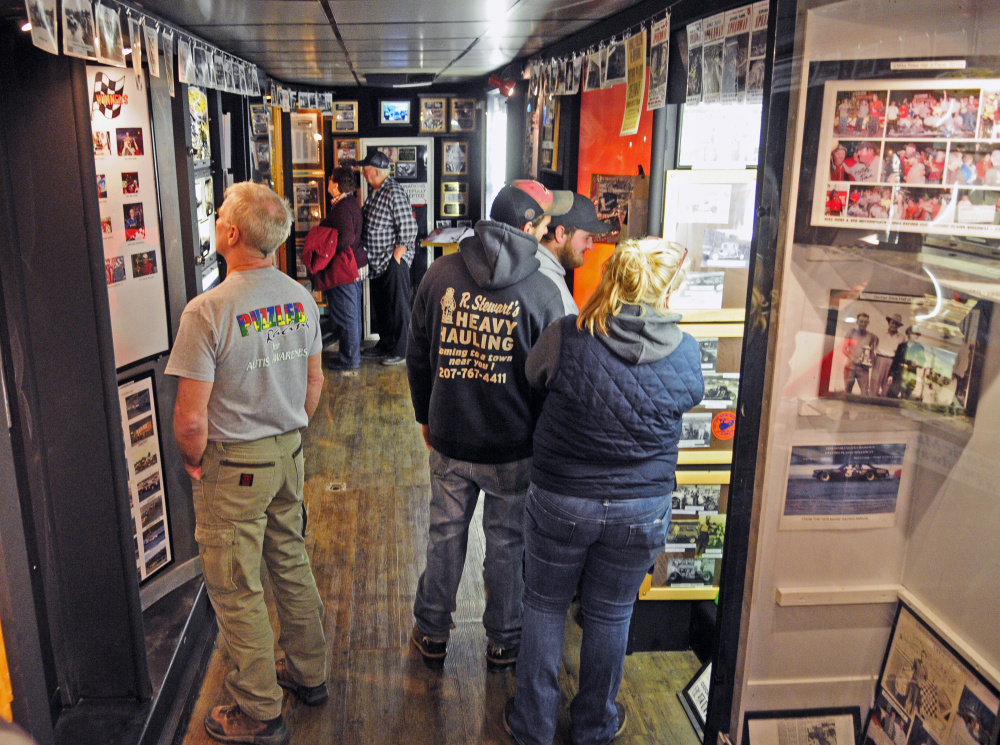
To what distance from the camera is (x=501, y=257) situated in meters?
2.52

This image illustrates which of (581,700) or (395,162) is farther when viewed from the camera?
(395,162)

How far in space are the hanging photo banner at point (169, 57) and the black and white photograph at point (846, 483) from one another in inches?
98.2

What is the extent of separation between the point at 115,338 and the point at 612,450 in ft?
5.44

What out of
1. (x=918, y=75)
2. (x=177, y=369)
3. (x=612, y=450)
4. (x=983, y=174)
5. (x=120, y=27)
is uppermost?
(x=120, y=27)

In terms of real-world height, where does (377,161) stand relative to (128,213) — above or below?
above

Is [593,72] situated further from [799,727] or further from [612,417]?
[799,727]

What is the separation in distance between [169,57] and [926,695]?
3073mm

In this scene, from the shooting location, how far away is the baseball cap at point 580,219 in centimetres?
280

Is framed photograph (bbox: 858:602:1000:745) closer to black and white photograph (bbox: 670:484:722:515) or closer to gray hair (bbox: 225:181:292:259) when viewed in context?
black and white photograph (bbox: 670:484:722:515)

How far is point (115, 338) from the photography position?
2680mm

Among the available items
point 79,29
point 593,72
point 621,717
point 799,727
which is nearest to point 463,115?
point 593,72

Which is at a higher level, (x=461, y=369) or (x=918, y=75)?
(x=918, y=75)

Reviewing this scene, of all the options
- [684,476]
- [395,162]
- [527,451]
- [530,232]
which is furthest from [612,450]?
[395,162]

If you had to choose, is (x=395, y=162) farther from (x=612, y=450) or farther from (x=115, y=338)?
(x=612, y=450)
